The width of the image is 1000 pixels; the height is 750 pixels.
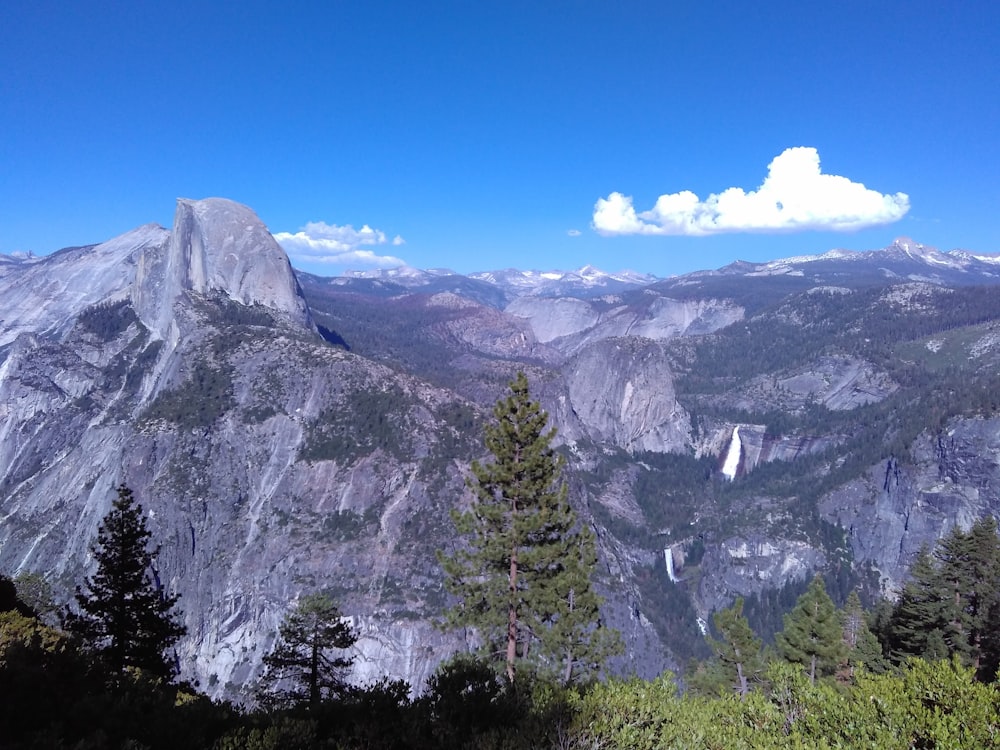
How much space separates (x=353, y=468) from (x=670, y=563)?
85219 millimetres

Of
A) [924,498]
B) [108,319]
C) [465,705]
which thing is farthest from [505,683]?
[108,319]

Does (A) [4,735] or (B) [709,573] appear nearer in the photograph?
(A) [4,735]

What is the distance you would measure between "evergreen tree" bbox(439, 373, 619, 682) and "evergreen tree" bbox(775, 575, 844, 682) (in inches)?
721

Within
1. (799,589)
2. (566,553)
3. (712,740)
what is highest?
(712,740)

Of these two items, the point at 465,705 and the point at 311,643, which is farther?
the point at 311,643

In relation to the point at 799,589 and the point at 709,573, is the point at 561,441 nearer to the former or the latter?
the point at 709,573

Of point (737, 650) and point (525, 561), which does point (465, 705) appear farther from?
point (737, 650)

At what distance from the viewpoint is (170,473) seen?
3408 inches

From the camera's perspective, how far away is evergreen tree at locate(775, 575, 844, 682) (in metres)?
31.7

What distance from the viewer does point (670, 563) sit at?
13650 cm

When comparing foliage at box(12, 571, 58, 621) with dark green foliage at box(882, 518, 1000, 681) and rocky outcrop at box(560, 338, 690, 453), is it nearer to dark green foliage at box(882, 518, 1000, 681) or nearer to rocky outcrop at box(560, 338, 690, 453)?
dark green foliage at box(882, 518, 1000, 681)

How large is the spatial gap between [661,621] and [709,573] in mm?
24328

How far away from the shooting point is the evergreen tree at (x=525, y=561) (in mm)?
19375

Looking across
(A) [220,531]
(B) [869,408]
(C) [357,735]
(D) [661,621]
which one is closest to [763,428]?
(B) [869,408]
